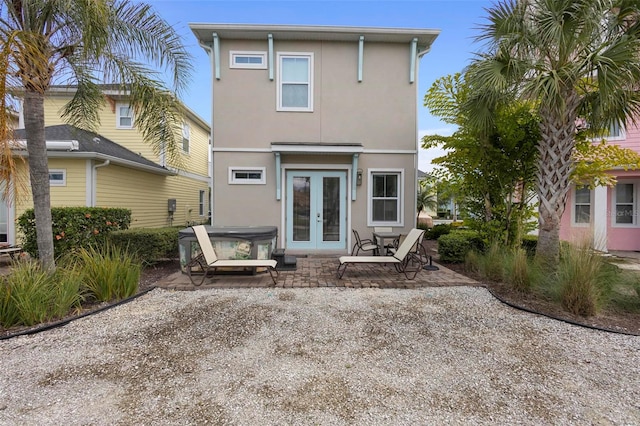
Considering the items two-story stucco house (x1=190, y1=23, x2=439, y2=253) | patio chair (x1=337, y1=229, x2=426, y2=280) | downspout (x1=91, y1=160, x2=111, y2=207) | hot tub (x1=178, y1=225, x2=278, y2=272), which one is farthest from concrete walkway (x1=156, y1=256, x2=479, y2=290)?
downspout (x1=91, y1=160, x2=111, y2=207)

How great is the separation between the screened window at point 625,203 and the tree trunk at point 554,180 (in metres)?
7.66

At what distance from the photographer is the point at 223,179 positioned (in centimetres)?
871

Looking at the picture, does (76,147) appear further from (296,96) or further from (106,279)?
(296,96)

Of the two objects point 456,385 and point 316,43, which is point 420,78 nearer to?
point 316,43

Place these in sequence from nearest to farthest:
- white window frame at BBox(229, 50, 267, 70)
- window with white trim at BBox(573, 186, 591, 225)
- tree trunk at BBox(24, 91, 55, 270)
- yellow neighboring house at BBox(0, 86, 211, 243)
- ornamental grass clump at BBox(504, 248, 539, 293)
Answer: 1. tree trunk at BBox(24, 91, 55, 270)
2. ornamental grass clump at BBox(504, 248, 539, 293)
3. white window frame at BBox(229, 50, 267, 70)
4. yellow neighboring house at BBox(0, 86, 211, 243)
5. window with white trim at BBox(573, 186, 591, 225)

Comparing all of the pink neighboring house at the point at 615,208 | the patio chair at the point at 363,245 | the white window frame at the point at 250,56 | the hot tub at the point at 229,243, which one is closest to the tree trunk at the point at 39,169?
the hot tub at the point at 229,243

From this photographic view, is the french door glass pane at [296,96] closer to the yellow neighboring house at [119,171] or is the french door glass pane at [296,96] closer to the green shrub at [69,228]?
the yellow neighboring house at [119,171]

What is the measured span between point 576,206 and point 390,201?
773 centimetres

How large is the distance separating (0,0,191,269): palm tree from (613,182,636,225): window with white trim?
14.6m

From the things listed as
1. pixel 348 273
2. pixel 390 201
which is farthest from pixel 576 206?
pixel 348 273

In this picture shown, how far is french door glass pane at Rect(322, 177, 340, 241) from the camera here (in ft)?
29.4

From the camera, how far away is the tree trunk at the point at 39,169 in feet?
16.2

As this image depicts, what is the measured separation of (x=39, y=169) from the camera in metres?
5.01

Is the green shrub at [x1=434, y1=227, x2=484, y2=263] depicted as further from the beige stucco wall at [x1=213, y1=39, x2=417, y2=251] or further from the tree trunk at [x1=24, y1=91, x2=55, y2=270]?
the tree trunk at [x1=24, y1=91, x2=55, y2=270]
